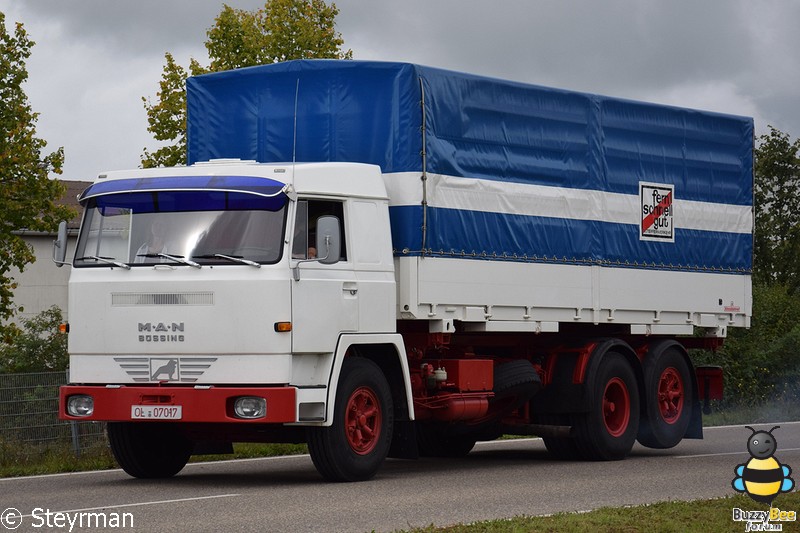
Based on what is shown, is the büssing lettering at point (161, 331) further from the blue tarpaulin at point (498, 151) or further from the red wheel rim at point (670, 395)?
the red wheel rim at point (670, 395)

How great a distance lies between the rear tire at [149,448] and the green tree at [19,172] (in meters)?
19.3

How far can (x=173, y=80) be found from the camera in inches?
1702

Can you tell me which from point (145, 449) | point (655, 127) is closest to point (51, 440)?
point (145, 449)

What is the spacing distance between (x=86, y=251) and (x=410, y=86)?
3602 mm

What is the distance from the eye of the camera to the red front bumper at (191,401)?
13.8 meters

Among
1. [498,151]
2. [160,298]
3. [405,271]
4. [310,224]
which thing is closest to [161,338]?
[160,298]

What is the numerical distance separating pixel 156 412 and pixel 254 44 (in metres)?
29.9

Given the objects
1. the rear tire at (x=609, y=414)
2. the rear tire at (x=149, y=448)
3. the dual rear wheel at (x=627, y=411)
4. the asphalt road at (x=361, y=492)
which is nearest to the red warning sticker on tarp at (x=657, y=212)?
the dual rear wheel at (x=627, y=411)

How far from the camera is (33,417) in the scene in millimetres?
18953

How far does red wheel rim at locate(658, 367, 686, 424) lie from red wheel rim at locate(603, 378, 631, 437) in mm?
837

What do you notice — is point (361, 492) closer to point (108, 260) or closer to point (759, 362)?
point (108, 260)

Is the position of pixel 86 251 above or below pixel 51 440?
above

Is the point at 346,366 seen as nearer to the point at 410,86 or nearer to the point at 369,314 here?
the point at 369,314

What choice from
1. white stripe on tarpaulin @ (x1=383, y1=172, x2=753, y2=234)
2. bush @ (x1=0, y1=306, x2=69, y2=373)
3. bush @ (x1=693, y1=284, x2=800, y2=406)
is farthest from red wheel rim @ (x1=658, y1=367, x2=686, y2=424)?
bush @ (x1=0, y1=306, x2=69, y2=373)
